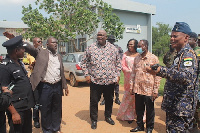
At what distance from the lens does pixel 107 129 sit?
13.7ft

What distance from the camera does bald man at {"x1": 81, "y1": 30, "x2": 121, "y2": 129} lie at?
406cm

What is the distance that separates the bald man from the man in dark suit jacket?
66 centimetres

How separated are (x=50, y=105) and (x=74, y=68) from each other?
521 centimetres

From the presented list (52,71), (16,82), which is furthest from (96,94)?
(16,82)

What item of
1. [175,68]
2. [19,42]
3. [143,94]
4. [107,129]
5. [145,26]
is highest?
[145,26]

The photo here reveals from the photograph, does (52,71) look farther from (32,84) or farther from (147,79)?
(147,79)

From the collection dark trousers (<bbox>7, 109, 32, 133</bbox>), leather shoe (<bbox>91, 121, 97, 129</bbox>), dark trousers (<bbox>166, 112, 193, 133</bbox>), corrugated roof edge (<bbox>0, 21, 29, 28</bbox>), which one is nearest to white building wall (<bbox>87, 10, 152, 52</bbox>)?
leather shoe (<bbox>91, 121, 97, 129</bbox>)

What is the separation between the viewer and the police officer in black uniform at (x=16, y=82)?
8.15 ft

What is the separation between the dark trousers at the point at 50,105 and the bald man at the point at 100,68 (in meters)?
0.75

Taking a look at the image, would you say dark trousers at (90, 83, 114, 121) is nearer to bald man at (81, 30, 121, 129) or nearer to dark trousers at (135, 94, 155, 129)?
bald man at (81, 30, 121, 129)

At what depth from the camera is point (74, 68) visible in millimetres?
8961

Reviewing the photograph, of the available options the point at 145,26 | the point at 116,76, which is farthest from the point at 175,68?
the point at 145,26

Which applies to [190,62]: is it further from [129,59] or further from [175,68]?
[129,59]

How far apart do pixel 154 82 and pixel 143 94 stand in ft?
1.05
